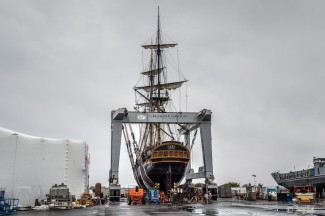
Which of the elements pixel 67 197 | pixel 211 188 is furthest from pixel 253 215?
pixel 211 188

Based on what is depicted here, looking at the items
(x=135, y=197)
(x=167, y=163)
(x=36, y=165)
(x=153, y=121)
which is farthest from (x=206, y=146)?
(x=36, y=165)

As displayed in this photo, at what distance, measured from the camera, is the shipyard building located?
88.6ft

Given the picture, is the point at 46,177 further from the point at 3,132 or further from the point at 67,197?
the point at 3,132

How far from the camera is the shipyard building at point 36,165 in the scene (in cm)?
2702

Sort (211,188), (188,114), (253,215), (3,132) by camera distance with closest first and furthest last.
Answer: (253,215)
(3,132)
(211,188)
(188,114)

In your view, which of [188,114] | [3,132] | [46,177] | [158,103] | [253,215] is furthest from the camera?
[158,103]

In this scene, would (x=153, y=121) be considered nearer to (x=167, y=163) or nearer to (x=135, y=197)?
(x=167, y=163)

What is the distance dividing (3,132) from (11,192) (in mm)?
4939

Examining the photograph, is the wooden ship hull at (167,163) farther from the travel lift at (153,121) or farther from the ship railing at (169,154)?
the travel lift at (153,121)

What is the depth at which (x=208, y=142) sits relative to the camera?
140ft

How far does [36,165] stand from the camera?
28891 millimetres

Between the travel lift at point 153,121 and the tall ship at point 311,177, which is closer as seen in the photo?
the travel lift at point 153,121

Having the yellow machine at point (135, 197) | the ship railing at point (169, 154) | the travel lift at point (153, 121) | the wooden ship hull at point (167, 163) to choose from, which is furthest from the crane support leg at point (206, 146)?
the yellow machine at point (135, 197)

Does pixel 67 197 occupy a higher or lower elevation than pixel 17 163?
lower
